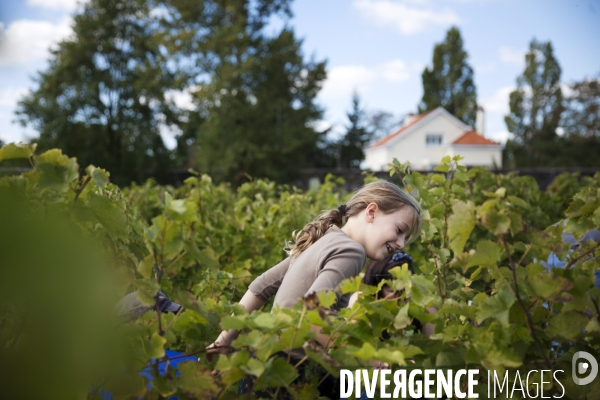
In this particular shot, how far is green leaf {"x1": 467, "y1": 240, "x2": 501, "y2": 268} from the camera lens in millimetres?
1158

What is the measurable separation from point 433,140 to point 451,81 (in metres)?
9.97

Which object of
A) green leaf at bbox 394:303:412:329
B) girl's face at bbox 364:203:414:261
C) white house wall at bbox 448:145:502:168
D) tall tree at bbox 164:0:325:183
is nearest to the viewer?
green leaf at bbox 394:303:412:329

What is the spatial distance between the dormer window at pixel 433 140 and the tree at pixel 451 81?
24.6 ft

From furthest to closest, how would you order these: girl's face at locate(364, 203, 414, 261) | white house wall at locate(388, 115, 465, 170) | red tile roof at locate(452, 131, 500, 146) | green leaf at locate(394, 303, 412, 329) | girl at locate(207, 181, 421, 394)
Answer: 1. white house wall at locate(388, 115, 465, 170)
2. red tile roof at locate(452, 131, 500, 146)
3. girl's face at locate(364, 203, 414, 261)
4. girl at locate(207, 181, 421, 394)
5. green leaf at locate(394, 303, 412, 329)

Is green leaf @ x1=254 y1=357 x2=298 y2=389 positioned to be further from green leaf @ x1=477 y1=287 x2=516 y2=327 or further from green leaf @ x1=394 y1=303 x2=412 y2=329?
green leaf @ x1=477 y1=287 x2=516 y2=327

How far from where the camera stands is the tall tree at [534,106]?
49.2 meters

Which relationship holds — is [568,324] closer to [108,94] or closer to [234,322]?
[234,322]

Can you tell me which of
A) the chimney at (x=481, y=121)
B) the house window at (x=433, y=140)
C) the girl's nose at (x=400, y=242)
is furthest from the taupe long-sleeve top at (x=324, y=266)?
the chimney at (x=481, y=121)

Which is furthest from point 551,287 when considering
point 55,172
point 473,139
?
point 473,139

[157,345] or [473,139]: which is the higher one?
[473,139]

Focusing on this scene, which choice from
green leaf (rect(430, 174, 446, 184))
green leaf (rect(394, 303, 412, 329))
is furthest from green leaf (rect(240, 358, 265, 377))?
green leaf (rect(430, 174, 446, 184))

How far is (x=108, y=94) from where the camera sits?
3142cm

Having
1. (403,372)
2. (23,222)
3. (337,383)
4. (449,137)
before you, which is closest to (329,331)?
(403,372)

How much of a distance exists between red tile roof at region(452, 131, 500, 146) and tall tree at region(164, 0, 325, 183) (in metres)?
18.3
